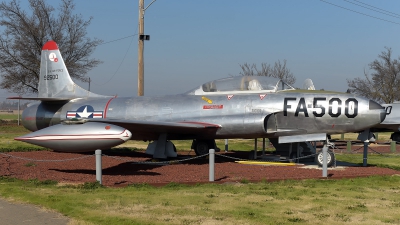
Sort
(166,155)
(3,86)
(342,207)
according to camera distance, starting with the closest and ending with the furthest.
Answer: (342,207), (166,155), (3,86)

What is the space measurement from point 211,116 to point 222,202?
622cm

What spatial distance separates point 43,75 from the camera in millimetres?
17109

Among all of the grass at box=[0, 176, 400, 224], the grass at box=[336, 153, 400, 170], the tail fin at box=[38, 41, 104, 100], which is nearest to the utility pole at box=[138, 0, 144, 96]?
the tail fin at box=[38, 41, 104, 100]

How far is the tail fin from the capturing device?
16672 mm

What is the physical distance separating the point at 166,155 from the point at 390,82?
4806cm

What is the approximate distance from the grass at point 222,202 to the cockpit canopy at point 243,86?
4.15 metres

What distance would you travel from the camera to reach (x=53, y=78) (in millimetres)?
16906

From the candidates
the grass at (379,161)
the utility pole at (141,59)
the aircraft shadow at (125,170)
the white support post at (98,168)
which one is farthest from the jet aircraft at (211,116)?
the utility pole at (141,59)

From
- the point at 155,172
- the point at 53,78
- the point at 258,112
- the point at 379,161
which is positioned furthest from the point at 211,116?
the point at 379,161

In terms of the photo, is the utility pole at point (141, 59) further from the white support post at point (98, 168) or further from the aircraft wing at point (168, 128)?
the white support post at point (98, 168)

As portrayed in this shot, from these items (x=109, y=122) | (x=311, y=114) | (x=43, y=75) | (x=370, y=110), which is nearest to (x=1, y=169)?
(x=109, y=122)

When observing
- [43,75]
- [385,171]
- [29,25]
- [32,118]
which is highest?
[29,25]

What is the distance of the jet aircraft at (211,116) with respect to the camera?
11641 millimetres

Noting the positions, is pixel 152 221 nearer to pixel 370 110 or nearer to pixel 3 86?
pixel 370 110
